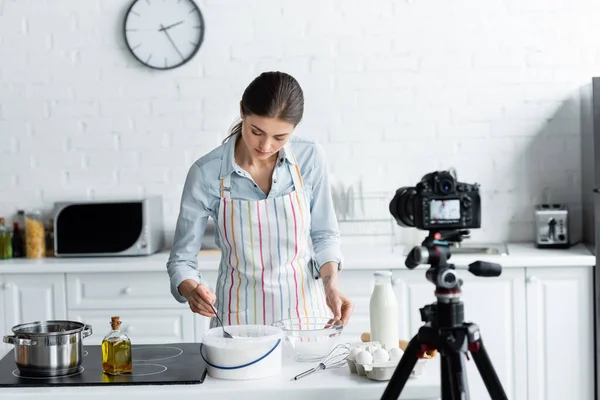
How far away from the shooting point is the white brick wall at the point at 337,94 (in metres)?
4.05

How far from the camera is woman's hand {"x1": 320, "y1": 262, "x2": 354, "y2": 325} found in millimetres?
2371

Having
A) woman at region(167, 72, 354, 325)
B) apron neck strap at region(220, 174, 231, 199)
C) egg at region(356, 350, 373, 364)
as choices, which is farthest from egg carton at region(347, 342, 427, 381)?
apron neck strap at region(220, 174, 231, 199)

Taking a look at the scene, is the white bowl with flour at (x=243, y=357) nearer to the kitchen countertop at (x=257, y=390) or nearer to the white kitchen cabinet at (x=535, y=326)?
the kitchen countertop at (x=257, y=390)

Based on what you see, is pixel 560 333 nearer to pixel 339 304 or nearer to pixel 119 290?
pixel 339 304

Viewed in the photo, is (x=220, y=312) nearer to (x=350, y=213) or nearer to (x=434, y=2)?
(x=350, y=213)

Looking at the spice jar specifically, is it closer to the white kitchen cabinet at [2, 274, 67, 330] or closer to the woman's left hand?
the white kitchen cabinet at [2, 274, 67, 330]

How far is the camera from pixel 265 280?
2570 mm

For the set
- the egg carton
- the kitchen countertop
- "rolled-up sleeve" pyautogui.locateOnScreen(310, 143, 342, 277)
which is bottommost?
the kitchen countertop

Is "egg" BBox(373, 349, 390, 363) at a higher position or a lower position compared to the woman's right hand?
lower

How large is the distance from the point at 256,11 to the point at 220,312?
6.25ft

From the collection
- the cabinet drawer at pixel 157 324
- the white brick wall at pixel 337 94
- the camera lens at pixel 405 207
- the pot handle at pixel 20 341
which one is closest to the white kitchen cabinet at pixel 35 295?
the cabinet drawer at pixel 157 324

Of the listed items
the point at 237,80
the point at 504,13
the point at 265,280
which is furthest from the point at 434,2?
the point at 265,280

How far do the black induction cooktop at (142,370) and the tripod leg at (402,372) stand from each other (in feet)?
1.48

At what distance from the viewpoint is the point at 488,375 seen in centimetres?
183
